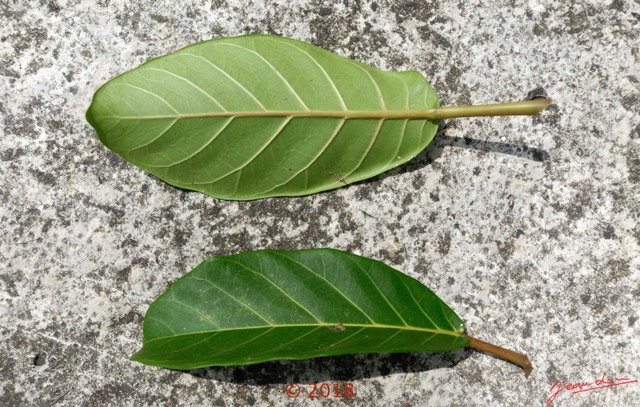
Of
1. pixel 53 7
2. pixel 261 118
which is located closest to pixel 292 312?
pixel 261 118

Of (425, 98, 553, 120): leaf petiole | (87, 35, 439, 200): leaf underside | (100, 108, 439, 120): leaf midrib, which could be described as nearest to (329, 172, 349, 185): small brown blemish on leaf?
(87, 35, 439, 200): leaf underside

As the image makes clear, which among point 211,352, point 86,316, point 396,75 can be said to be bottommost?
point 86,316

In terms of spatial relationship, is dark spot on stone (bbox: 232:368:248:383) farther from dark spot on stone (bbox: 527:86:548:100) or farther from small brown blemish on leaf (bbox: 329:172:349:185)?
dark spot on stone (bbox: 527:86:548:100)

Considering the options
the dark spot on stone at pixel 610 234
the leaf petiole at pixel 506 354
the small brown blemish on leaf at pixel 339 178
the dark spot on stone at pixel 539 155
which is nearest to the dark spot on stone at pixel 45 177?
the small brown blemish on leaf at pixel 339 178

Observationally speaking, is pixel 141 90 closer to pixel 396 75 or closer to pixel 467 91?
pixel 396 75

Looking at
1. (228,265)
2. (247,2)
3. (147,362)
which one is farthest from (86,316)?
(247,2)

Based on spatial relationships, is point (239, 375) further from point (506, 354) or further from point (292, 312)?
point (506, 354)
